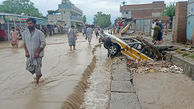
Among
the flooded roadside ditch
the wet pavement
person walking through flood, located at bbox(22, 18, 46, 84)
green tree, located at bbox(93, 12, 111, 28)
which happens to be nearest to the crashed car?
the flooded roadside ditch

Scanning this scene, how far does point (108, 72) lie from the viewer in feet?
23.0

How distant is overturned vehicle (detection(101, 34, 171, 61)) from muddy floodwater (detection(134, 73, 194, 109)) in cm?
211

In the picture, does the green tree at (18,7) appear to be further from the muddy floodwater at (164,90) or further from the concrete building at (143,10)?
the muddy floodwater at (164,90)

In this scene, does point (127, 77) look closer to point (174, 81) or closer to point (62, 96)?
point (174, 81)

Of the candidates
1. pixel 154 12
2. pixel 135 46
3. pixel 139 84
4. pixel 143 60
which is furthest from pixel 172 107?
pixel 154 12

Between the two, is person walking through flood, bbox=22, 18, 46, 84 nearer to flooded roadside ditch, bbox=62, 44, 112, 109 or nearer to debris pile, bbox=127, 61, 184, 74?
flooded roadside ditch, bbox=62, 44, 112, 109

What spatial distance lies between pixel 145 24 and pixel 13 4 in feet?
160

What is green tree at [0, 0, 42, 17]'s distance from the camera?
181 feet

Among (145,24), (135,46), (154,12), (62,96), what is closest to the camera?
(62,96)

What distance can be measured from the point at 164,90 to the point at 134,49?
12.6 ft

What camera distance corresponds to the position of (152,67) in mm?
7359

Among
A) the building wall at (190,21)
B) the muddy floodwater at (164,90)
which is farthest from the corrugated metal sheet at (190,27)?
the muddy floodwater at (164,90)

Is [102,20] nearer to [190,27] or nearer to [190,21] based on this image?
[190,21]

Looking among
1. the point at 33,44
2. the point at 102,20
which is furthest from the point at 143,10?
the point at 33,44
